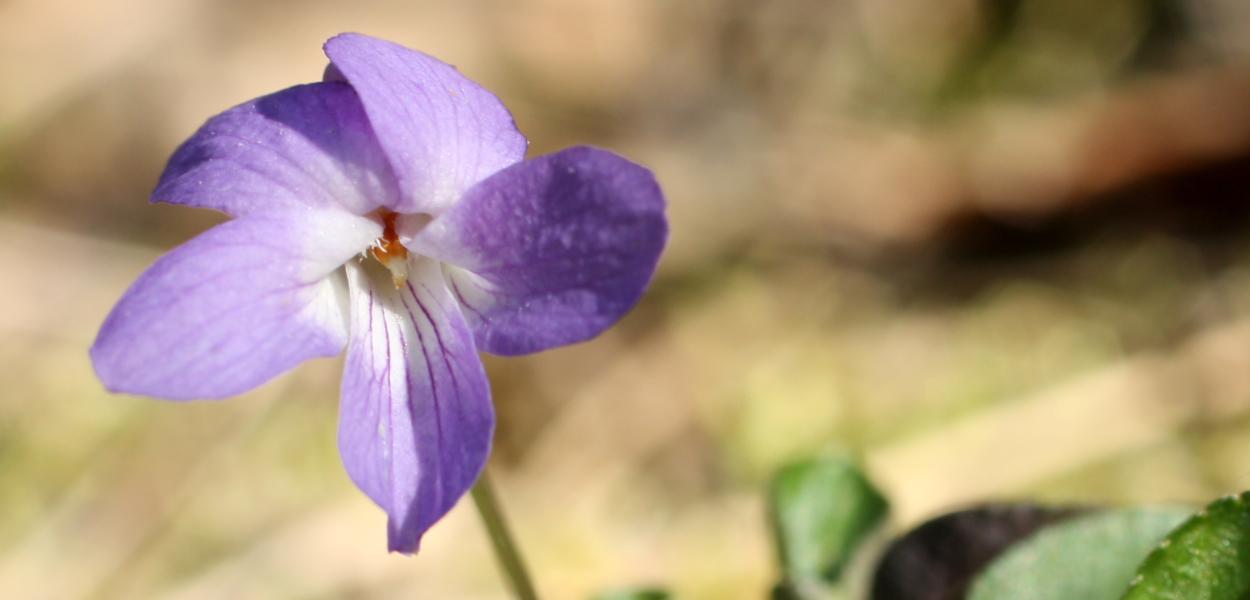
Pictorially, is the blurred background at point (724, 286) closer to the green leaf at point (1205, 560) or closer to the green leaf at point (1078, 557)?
the green leaf at point (1078, 557)

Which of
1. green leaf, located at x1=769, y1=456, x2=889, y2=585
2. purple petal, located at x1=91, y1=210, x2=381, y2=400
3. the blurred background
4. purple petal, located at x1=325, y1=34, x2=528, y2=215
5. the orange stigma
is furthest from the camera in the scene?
the blurred background

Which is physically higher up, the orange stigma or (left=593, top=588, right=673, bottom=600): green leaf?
the orange stigma

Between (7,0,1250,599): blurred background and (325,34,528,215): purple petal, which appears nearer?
(325,34,528,215): purple petal

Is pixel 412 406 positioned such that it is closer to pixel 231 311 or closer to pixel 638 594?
pixel 231 311

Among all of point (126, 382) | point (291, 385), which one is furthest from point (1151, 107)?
point (126, 382)

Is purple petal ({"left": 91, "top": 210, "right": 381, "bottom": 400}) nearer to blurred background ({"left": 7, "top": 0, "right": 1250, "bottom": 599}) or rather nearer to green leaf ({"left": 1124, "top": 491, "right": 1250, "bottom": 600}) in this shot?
green leaf ({"left": 1124, "top": 491, "right": 1250, "bottom": 600})

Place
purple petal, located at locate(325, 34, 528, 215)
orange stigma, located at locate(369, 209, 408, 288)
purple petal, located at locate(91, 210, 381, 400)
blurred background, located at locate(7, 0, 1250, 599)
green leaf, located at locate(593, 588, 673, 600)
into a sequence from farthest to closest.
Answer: blurred background, located at locate(7, 0, 1250, 599) < green leaf, located at locate(593, 588, 673, 600) < orange stigma, located at locate(369, 209, 408, 288) < purple petal, located at locate(325, 34, 528, 215) < purple petal, located at locate(91, 210, 381, 400)

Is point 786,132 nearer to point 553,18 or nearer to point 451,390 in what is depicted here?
point 553,18

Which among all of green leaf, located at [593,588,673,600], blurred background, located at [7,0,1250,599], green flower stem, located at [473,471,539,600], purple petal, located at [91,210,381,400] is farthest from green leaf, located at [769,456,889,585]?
blurred background, located at [7,0,1250,599]
